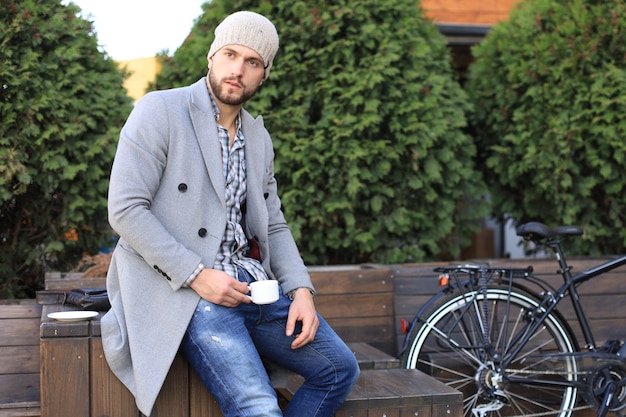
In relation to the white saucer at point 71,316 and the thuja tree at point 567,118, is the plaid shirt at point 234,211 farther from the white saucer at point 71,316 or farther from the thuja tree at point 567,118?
the thuja tree at point 567,118

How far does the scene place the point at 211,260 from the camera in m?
2.58

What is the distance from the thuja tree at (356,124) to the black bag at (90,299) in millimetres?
1829

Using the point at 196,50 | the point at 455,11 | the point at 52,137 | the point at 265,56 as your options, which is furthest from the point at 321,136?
the point at 455,11

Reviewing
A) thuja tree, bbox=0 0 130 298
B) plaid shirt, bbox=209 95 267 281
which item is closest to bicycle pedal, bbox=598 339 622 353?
plaid shirt, bbox=209 95 267 281

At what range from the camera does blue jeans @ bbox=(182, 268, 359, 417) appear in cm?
244

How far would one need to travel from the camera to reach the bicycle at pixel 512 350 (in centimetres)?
356

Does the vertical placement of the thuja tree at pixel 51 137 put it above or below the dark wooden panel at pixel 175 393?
above

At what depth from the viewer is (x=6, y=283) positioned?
4.44 meters

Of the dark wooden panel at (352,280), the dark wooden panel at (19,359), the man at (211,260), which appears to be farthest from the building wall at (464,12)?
the man at (211,260)

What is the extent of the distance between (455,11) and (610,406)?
4627mm

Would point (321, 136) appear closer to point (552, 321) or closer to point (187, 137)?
point (552, 321)

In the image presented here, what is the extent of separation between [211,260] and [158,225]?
21 cm

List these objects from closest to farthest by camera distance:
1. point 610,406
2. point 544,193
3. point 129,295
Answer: point 129,295 → point 610,406 → point 544,193

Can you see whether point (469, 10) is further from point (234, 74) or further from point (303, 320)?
point (303, 320)
